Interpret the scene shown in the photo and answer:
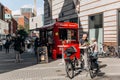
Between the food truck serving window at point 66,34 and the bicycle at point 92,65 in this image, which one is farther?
the food truck serving window at point 66,34

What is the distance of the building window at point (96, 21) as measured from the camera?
26625mm

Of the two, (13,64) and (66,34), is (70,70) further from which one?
(66,34)

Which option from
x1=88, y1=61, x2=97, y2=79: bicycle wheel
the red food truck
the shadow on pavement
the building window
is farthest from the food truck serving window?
x1=88, y1=61, x2=97, y2=79: bicycle wheel

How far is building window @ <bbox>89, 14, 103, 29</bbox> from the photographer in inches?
1048

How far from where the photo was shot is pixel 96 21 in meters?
27.4

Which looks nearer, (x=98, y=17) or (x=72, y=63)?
(x=72, y=63)

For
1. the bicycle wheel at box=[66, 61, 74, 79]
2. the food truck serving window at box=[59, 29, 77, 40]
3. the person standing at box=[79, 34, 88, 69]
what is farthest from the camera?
the food truck serving window at box=[59, 29, 77, 40]

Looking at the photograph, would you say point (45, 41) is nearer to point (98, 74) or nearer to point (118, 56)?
point (118, 56)

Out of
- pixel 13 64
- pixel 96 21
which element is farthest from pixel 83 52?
pixel 96 21

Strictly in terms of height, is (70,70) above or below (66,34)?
below

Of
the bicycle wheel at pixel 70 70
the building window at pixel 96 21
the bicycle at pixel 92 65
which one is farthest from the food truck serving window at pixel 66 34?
the bicycle wheel at pixel 70 70

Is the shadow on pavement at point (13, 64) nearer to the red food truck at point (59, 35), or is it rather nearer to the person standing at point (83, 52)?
the red food truck at point (59, 35)

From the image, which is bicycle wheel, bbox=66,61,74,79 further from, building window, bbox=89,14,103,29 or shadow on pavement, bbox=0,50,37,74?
building window, bbox=89,14,103,29

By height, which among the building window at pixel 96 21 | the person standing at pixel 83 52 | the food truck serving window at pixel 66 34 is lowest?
the person standing at pixel 83 52
